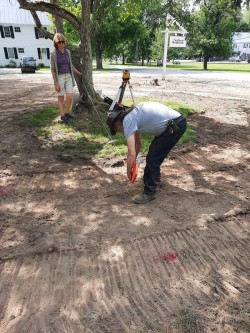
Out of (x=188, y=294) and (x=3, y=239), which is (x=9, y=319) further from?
(x=188, y=294)

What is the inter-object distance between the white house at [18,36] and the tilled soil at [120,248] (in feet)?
131

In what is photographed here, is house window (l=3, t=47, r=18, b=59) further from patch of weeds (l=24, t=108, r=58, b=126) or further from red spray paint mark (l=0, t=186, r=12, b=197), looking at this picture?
red spray paint mark (l=0, t=186, r=12, b=197)

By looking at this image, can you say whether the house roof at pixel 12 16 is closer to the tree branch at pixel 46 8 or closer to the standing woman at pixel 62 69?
the tree branch at pixel 46 8

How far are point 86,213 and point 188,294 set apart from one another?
168 centimetres

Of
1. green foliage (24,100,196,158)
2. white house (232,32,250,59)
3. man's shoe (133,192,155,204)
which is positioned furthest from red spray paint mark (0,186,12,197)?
white house (232,32,250,59)

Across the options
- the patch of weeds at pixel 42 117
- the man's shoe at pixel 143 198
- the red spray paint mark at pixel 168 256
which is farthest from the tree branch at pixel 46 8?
the red spray paint mark at pixel 168 256

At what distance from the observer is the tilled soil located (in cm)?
241

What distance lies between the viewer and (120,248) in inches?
124

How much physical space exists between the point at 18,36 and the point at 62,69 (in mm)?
39439

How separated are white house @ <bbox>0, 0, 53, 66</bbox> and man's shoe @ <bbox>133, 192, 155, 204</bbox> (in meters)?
40.9

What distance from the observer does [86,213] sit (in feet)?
12.5

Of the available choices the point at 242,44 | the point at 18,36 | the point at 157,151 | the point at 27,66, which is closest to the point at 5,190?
the point at 157,151

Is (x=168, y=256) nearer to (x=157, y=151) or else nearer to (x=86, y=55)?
(x=157, y=151)

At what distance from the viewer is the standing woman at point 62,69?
6355 millimetres
